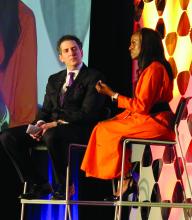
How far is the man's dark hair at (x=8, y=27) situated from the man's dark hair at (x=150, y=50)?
5.31 ft

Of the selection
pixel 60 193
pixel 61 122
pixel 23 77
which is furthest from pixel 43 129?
pixel 23 77

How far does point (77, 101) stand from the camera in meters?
3.87

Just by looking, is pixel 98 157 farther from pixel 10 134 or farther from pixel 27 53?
pixel 27 53

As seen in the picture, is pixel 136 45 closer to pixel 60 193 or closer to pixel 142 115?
pixel 142 115

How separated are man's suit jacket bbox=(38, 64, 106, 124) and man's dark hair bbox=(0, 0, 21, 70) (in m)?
0.88

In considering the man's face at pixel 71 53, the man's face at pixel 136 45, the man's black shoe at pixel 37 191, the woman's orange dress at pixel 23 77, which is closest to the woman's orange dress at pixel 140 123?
the man's face at pixel 136 45

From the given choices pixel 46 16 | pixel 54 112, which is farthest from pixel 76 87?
pixel 46 16

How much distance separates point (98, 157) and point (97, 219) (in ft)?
4.80

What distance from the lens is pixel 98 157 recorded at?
344 cm

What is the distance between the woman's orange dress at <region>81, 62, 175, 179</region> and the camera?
10.9 feet

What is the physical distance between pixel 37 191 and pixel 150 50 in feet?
3.71

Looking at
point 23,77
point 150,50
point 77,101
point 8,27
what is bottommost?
point 77,101

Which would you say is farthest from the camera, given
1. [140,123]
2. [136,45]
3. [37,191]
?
[37,191]

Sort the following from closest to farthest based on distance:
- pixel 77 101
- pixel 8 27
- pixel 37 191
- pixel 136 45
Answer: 1. pixel 136 45
2. pixel 37 191
3. pixel 77 101
4. pixel 8 27
